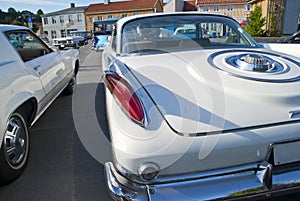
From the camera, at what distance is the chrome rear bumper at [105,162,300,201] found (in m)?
1.42

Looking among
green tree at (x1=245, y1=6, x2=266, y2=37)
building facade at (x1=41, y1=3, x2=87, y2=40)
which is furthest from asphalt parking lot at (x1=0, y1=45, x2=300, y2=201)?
building facade at (x1=41, y1=3, x2=87, y2=40)

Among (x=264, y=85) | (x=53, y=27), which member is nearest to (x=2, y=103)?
(x=264, y=85)

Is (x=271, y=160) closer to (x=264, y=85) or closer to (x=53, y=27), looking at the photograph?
(x=264, y=85)

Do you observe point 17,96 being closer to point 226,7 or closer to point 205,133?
point 205,133

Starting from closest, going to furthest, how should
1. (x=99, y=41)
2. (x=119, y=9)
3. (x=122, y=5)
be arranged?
(x=99, y=41)
(x=119, y=9)
(x=122, y=5)

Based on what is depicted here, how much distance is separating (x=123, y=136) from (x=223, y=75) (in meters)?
0.86

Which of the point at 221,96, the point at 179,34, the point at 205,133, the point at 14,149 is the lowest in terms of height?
the point at 14,149

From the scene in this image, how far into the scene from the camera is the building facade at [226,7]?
39438 millimetres

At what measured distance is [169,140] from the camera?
144cm

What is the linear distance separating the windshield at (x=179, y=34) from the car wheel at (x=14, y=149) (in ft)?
4.43

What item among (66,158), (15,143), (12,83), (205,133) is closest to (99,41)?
(66,158)

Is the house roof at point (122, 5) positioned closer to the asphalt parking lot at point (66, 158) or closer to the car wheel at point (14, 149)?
the asphalt parking lot at point (66, 158)

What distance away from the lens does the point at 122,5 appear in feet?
164

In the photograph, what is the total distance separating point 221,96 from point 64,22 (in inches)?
2351
